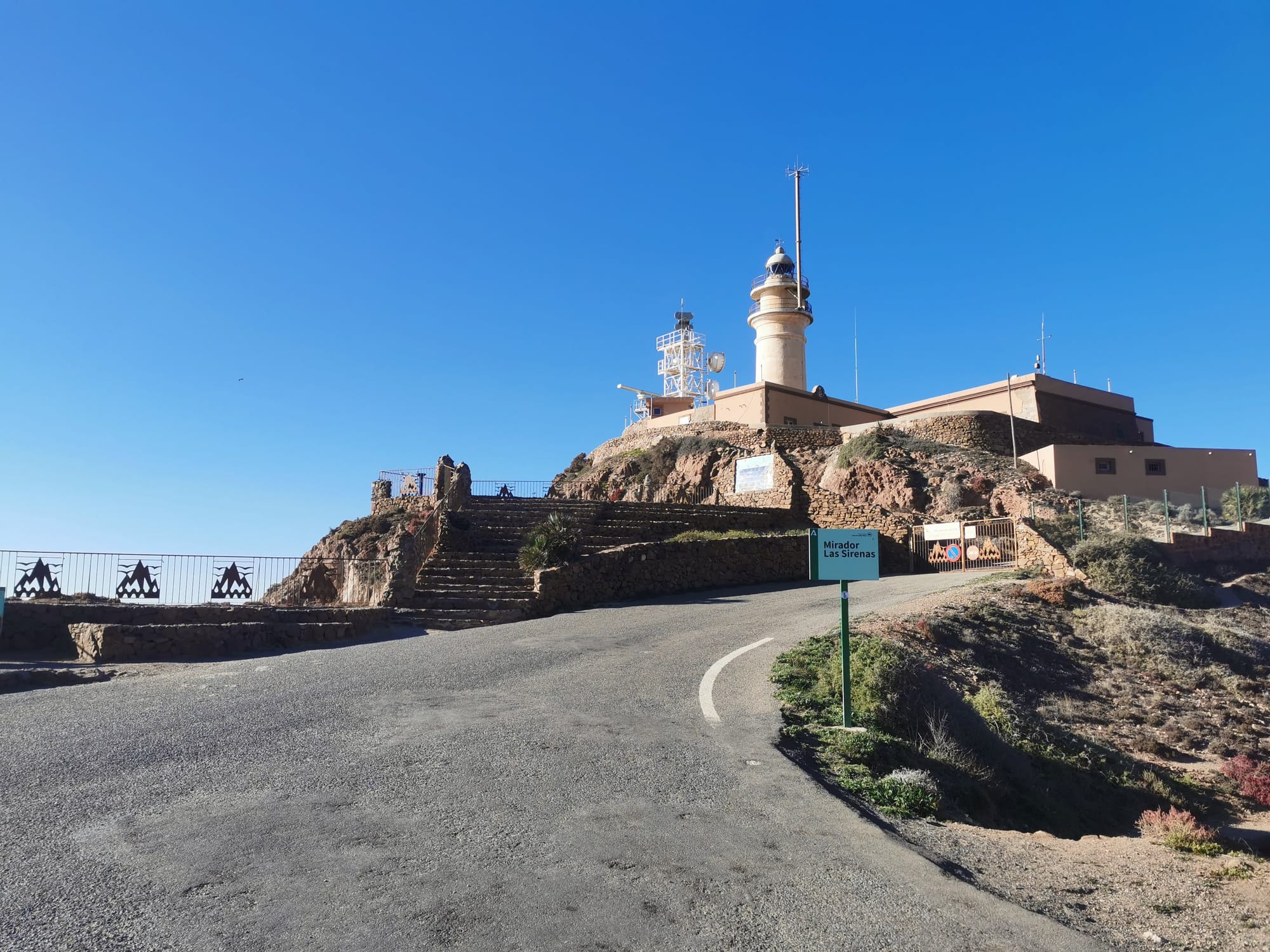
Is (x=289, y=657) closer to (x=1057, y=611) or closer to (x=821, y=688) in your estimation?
→ (x=821, y=688)

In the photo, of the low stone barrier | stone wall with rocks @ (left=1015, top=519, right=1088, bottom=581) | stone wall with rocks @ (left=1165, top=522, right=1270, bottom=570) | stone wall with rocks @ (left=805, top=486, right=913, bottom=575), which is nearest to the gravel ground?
the low stone barrier

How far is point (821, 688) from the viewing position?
9320mm

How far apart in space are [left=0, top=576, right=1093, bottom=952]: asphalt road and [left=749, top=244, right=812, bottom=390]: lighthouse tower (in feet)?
113

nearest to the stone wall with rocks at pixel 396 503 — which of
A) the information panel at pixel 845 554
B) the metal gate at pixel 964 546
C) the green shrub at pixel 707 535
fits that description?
the green shrub at pixel 707 535

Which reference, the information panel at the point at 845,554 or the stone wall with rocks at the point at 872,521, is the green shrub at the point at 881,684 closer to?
the information panel at the point at 845,554

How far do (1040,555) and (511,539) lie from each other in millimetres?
13139

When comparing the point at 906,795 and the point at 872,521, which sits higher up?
the point at 872,521

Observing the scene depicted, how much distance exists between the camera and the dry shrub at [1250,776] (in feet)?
31.5

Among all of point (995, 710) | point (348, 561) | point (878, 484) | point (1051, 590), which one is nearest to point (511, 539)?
point (348, 561)

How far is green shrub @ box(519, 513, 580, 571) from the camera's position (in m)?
18.0

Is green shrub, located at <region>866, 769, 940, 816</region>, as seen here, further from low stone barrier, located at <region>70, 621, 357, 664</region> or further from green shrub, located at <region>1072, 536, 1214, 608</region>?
green shrub, located at <region>1072, 536, 1214, 608</region>

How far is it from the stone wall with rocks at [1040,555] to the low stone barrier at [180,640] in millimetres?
15725

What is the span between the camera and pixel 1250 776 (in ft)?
Answer: 32.9

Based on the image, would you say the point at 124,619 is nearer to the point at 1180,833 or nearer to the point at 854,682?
the point at 854,682
